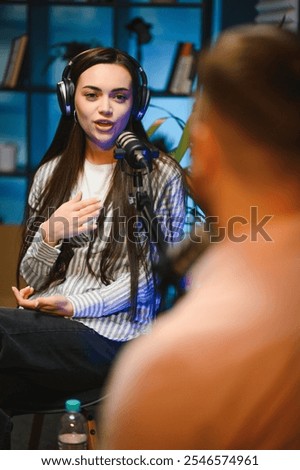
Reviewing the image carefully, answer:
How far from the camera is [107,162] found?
6.64 ft

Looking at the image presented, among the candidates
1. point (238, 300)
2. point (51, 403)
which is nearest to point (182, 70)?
point (51, 403)

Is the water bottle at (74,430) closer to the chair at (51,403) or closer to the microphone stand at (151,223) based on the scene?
the chair at (51,403)

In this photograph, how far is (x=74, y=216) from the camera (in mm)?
1845

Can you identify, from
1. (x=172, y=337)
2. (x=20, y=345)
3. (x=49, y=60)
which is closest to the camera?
(x=172, y=337)

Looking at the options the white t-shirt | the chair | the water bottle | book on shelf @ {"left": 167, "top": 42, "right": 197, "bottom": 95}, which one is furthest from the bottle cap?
book on shelf @ {"left": 167, "top": 42, "right": 197, "bottom": 95}

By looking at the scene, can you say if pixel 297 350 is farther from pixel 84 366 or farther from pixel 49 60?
pixel 49 60

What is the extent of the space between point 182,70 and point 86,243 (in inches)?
79.5

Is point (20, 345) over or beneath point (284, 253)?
beneath

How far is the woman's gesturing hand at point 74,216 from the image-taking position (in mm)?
1843

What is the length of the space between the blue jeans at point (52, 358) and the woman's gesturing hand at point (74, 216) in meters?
0.20

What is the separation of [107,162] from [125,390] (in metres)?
1.36

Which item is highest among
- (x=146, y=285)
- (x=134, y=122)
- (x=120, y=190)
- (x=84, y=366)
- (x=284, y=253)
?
(x=284, y=253)

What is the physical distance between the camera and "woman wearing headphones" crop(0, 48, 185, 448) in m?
1.89

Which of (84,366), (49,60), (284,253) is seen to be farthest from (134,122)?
(49,60)
